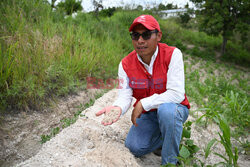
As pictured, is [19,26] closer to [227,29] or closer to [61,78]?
[61,78]

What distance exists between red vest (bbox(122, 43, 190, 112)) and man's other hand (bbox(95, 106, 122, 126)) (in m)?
0.36

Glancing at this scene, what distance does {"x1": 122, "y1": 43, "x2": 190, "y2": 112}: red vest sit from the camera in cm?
186

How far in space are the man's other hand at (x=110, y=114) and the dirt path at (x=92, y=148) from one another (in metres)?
0.31

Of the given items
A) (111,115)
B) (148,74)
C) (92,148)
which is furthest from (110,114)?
(148,74)

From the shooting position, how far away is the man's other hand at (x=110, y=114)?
5.52 ft

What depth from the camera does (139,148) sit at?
80.9 inches

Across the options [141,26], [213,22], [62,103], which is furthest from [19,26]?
[213,22]

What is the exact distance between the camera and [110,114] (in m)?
1.72

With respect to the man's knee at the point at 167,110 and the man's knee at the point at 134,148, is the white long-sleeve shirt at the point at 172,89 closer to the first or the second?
the man's knee at the point at 167,110

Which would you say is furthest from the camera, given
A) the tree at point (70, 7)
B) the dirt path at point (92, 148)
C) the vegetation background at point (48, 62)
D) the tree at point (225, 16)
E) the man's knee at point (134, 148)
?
the tree at point (225, 16)

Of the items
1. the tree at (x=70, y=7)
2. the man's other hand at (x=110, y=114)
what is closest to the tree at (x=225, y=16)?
the tree at (x=70, y=7)

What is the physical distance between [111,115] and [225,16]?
34.9 feet

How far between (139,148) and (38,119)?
134cm

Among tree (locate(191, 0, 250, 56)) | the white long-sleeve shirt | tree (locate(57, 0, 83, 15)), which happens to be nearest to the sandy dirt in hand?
the white long-sleeve shirt
